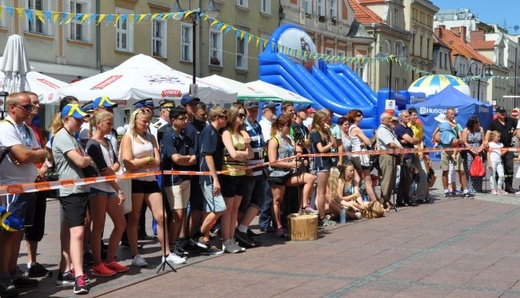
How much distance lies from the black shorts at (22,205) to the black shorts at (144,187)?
1472mm

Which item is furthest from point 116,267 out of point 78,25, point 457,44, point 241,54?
point 457,44

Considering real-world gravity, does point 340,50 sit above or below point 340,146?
above

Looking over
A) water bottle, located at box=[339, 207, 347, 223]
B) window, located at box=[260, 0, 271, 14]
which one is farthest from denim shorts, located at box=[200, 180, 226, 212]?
window, located at box=[260, 0, 271, 14]

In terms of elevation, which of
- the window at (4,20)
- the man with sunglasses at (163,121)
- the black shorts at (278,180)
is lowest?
the black shorts at (278,180)

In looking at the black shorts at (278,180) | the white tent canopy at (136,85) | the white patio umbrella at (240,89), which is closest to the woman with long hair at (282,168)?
the black shorts at (278,180)

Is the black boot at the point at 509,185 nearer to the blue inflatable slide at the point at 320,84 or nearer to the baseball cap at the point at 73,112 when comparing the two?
the blue inflatable slide at the point at 320,84

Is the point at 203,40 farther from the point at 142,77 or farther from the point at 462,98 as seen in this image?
the point at 142,77

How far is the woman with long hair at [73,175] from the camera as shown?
770 cm

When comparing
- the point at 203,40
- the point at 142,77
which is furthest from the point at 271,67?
the point at 142,77

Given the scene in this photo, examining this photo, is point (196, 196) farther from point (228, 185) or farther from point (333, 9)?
point (333, 9)

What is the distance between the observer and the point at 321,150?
40.3 ft

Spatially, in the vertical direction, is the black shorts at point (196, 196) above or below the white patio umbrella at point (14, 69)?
below

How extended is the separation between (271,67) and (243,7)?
24.4 ft

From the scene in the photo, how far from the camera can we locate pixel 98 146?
8203 mm
